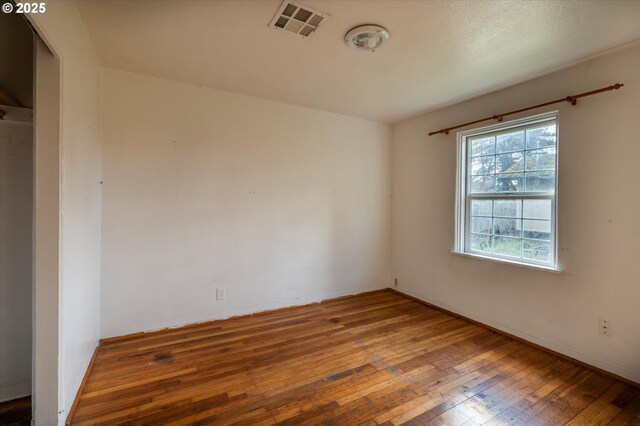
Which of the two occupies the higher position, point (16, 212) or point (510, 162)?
point (510, 162)

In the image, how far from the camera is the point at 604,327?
7.20 ft

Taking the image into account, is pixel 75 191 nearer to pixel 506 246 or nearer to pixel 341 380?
pixel 341 380

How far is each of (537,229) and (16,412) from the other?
4.05 meters

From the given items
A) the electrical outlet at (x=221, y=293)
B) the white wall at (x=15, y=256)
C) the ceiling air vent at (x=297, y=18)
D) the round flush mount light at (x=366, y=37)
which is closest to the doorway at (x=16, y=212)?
the white wall at (x=15, y=256)

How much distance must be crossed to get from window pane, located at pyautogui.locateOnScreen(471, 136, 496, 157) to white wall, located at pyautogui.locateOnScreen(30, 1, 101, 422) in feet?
11.6

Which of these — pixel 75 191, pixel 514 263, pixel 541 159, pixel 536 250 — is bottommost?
pixel 514 263

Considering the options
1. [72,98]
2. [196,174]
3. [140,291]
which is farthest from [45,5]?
[140,291]

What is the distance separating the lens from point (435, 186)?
3537mm

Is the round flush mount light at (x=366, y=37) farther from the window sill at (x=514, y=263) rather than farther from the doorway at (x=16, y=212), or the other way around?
the window sill at (x=514, y=263)

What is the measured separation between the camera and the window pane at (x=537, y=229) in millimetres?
2545

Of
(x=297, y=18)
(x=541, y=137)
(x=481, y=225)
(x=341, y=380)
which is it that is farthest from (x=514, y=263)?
Result: (x=297, y=18)

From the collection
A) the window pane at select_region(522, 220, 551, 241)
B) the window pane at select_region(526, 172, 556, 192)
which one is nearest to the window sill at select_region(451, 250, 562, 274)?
the window pane at select_region(522, 220, 551, 241)

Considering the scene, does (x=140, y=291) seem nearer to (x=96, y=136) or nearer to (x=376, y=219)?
(x=96, y=136)

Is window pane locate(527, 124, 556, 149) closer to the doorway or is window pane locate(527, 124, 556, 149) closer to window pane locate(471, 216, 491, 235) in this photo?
window pane locate(471, 216, 491, 235)
